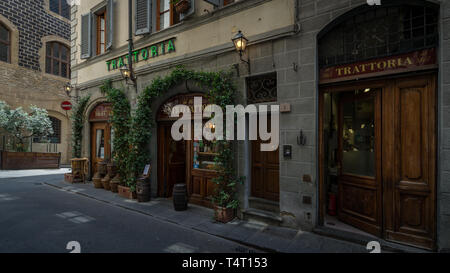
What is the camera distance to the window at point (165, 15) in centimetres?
720

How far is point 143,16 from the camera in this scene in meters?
7.55

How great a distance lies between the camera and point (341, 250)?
3906mm

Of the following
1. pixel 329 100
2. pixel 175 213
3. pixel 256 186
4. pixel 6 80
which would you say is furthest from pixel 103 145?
pixel 6 80

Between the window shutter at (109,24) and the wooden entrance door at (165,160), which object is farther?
the window shutter at (109,24)

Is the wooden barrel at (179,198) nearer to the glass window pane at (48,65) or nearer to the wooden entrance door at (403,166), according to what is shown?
the wooden entrance door at (403,166)

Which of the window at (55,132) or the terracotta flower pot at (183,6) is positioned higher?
the terracotta flower pot at (183,6)

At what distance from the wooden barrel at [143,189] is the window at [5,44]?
1463 centimetres

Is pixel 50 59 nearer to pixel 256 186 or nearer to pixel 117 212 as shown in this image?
pixel 117 212

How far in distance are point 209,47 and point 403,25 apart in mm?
4147

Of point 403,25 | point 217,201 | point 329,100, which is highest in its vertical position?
point 403,25

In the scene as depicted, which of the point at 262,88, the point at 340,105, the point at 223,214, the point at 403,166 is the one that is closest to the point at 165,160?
the point at 223,214

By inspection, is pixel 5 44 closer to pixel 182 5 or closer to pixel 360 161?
pixel 182 5

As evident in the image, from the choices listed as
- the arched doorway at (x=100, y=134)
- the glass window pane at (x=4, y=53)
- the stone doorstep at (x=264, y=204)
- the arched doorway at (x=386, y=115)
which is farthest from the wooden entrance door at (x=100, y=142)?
the glass window pane at (x=4, y=53)

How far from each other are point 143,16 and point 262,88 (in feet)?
16.6
